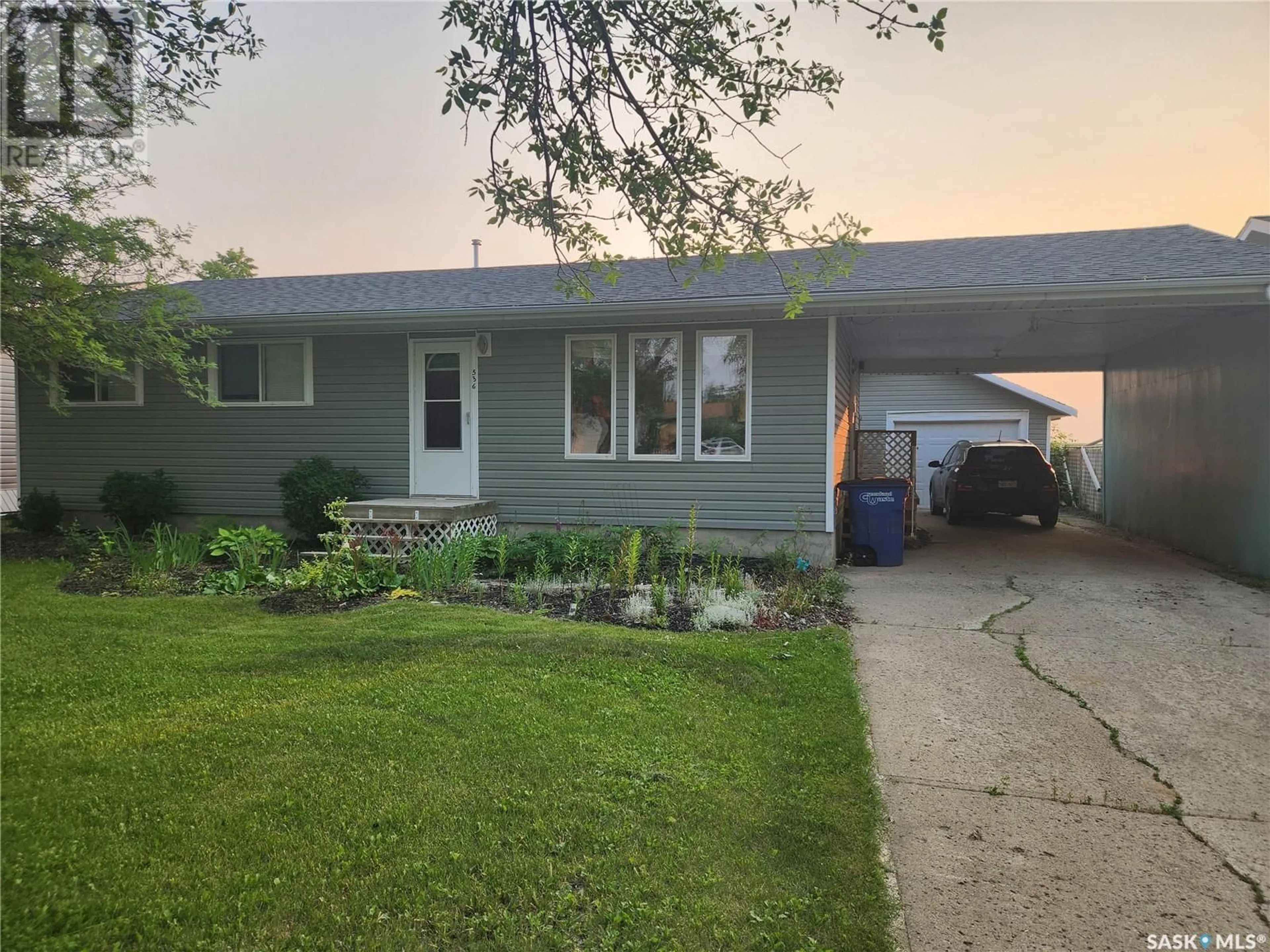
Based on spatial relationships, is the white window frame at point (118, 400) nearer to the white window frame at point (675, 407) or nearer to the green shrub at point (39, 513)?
the green shrub at point (39, 513)

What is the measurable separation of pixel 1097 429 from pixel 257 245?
17294 mm

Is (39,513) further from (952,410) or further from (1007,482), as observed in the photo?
(952,410)

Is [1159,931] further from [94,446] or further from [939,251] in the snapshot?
[94,446]

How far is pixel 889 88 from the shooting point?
5.13m

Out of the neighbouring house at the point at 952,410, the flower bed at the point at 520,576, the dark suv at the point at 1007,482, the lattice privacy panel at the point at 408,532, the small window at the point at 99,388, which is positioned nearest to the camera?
the flower bed at the point at 520,576

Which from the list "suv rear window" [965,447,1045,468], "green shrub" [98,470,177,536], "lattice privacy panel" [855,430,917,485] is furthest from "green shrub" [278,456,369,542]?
"suv rear window" [965,447,1045,468]

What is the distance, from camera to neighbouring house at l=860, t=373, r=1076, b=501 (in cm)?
1795

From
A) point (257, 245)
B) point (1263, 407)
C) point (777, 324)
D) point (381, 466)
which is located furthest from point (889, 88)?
point (257, 245)

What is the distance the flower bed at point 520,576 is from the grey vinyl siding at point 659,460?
508 mm

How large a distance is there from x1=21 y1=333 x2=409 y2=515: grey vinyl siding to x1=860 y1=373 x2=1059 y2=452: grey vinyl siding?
1230cm

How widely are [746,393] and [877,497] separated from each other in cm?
204
